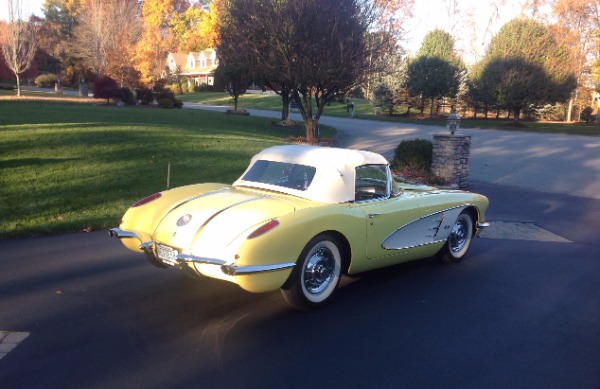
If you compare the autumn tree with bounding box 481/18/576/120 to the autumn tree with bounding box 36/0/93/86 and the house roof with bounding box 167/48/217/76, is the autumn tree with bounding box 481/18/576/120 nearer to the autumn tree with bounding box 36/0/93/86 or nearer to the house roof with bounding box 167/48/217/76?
the house roof with bounding box 167/48/217/76

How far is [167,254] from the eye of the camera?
4.64 m

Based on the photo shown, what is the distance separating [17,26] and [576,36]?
152ft

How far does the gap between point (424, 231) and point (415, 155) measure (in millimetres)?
8098

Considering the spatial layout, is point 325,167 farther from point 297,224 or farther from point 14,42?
point 14,42

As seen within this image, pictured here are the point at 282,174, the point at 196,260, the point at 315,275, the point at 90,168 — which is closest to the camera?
the point at 196,260

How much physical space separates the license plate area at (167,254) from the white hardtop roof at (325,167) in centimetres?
127

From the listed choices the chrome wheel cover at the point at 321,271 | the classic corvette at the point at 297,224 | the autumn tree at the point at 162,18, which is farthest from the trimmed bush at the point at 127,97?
the autumn tree at the point at 162,18

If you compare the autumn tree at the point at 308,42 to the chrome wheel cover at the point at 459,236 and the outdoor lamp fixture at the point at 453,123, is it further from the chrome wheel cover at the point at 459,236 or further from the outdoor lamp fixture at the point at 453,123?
the chrome wheel cover at the point at 459,236

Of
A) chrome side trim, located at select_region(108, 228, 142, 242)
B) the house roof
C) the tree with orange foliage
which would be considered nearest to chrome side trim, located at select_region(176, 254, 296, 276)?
chrome side trim, located at select_region(108, 228, 142, 242)

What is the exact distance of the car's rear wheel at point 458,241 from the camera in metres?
6.41

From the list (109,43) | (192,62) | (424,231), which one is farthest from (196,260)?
(192,62)

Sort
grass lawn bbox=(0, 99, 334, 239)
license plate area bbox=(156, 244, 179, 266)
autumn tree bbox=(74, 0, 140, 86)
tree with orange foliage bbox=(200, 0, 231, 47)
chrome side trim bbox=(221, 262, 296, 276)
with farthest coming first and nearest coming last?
tree with orange foliage bbox=(200, 0, 231, 47) → autumn tree bbox=(74, 0, 140, 86) → grass lawn bbox=(0, 99, 334, 239) → license plate area bbox=(156, 244, 179, 266) → chrome side trim bbox=(221, 262, 296, 276)

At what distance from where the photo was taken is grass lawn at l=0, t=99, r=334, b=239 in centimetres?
813

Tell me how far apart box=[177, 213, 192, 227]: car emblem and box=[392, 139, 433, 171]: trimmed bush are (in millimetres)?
9598
